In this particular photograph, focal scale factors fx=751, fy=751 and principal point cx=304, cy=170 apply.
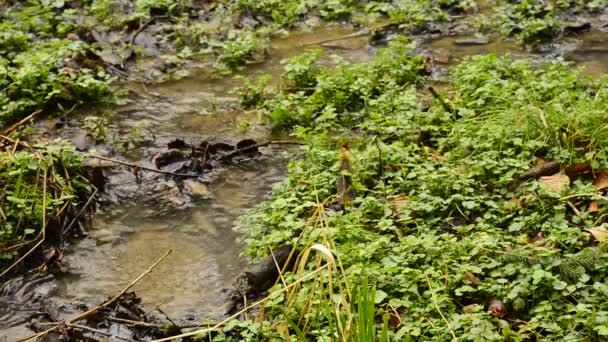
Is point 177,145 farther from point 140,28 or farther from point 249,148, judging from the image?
point 140,28

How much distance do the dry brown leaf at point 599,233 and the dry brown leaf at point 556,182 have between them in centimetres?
43

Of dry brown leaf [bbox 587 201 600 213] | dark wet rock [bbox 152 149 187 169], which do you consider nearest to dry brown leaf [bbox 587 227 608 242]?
dry brown leaf [bbox 587 201 600 213]

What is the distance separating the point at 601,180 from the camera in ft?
15.1

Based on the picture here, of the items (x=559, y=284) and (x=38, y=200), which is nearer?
(x=559, y=284)

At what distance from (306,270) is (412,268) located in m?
0.63

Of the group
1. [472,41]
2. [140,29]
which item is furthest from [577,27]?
[140,29]

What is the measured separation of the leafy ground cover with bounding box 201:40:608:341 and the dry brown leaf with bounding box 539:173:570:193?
0.02m

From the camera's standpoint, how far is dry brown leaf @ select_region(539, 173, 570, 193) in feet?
14.9

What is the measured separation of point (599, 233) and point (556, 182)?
2.03ft

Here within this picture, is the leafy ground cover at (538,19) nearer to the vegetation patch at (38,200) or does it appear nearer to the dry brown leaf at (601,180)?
the dry brown leaf at (601,180)

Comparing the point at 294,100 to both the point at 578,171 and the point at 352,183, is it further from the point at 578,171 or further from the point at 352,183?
the point at 578,171

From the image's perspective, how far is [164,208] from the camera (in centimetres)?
557

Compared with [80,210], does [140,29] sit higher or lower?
higher

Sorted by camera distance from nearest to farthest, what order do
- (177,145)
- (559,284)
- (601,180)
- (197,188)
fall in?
(559,284)
(601,180)
(197,188)
(177,145)
